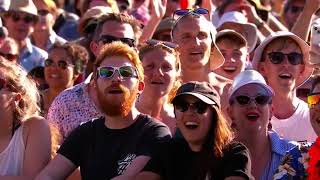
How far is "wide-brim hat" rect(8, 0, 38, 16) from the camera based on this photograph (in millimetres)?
9688

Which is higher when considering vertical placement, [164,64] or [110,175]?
[164,64]

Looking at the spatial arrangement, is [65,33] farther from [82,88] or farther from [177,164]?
[177,164]

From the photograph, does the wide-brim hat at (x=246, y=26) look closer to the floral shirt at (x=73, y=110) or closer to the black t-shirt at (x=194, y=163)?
the floral shirt at (x=73, y=110)

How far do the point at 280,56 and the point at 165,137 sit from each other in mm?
1578

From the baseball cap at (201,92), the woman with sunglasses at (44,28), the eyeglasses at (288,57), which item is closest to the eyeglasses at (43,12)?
the woman with sunglasses at (44,28)

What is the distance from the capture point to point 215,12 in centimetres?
1022

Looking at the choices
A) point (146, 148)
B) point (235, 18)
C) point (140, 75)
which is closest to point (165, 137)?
point (146, 148)

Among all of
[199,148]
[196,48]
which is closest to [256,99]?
[199,148]

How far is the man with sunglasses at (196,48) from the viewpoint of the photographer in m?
7.70

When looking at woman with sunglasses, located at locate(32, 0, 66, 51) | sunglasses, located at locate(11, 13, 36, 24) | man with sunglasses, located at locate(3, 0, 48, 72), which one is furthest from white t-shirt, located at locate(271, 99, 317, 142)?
woman with sunglasses, located at locate(32, 0, 66, 51)

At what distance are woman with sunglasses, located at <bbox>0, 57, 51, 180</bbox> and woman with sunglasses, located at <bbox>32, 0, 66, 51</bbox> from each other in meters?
3.62

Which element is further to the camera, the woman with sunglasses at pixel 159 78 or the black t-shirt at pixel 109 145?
the woman with sunglasses at pixel 159 78

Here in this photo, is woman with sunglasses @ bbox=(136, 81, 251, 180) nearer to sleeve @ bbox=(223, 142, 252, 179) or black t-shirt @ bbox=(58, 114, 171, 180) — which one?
sleeve @ bbox=(223, 142, 252, 179)

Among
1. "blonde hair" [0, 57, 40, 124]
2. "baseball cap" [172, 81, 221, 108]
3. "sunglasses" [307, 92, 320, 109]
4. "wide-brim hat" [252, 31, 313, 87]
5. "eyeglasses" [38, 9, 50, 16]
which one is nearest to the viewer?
"baseball cap" [172, 81, 221, 108]
